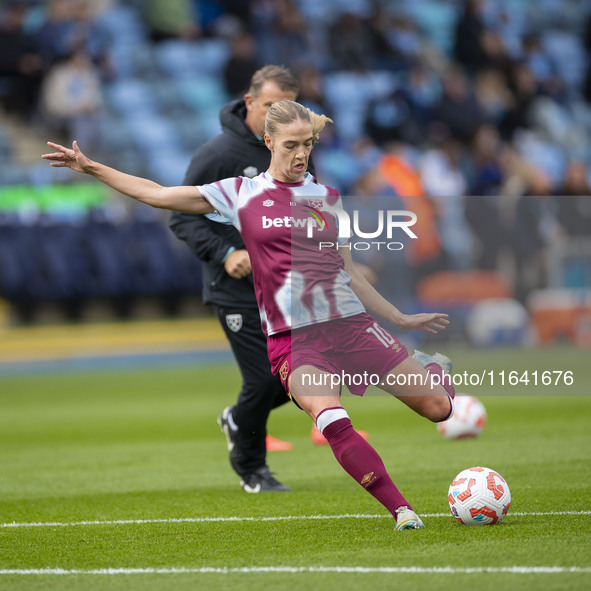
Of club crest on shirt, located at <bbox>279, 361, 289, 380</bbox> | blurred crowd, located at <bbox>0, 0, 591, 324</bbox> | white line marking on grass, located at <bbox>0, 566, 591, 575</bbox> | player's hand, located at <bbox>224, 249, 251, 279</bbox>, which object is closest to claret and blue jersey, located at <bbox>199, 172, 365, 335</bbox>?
club crest on shirt, located at <bbox>279, 361, 289, 380</bbox>

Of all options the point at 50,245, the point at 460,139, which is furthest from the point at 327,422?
the point at 460,139

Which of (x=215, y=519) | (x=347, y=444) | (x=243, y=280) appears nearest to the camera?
(x=347, y=444)

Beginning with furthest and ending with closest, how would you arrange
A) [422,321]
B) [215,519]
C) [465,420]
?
[465,420]
[215,519]
[422,321]

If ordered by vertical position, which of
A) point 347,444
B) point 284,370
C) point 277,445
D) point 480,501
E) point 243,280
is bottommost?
point 277,445

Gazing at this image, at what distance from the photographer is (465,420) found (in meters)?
8.74

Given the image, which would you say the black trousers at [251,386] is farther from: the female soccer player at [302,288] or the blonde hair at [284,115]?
the blonde hair at [284,115]

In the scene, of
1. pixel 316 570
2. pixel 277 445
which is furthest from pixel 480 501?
pixel 277 445

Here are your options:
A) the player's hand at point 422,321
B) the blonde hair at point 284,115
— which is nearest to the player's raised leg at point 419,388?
the player's hand at point 422,321

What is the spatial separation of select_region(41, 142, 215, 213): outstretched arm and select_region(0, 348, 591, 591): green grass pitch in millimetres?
1575

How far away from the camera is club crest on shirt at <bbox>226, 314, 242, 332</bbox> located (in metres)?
6.79

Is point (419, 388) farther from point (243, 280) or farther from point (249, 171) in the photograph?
point (249, 171)

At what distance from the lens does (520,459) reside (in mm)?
7648

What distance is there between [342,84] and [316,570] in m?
20.1

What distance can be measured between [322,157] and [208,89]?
3.27m
